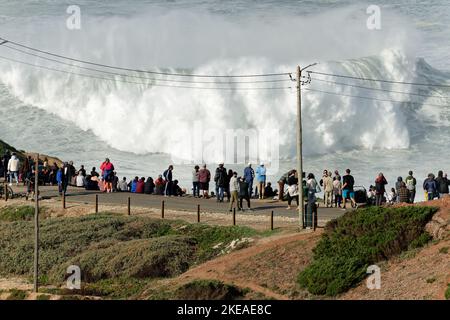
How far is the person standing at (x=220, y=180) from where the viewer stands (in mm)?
44000

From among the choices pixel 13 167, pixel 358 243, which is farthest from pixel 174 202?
pixel 358 243

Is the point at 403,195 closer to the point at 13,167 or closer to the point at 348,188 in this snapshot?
the point at 348,188

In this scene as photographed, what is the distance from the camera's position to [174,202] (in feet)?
148

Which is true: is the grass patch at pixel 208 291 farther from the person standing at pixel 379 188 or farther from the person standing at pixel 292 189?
the person standing at pixel 379 188

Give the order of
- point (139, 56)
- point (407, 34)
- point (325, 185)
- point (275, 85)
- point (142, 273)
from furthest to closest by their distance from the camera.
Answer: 1. point (407, 34)
2. point (139, 56)
3. point (275, 85)
4. point (325, 185)
5. point (142, 273)

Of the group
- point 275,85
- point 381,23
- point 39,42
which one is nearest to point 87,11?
point 39,42

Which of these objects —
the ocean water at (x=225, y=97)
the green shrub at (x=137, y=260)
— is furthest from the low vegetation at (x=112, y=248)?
the ocean water at (x=225, y=97)

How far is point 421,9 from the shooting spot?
98.2 m

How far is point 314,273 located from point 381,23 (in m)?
59.1

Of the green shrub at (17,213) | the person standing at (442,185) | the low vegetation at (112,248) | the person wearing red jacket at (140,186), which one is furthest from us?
the person wearing red jacket at (140,186)

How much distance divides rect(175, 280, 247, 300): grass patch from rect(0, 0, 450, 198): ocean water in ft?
83.6

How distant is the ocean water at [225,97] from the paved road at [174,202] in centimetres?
1220

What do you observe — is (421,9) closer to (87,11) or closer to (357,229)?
(87,11)
